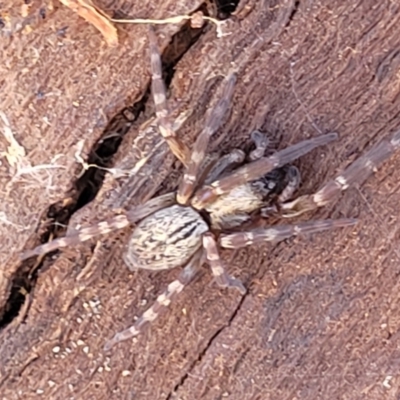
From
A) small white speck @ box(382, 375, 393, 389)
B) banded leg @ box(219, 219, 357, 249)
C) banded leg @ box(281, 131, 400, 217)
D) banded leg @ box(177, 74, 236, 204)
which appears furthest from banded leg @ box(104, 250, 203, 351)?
small white speck @ box(382, 375, 393, 389)

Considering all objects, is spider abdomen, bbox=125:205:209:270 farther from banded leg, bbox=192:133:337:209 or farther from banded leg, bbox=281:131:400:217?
banded leg, bbox=281:131:400:217

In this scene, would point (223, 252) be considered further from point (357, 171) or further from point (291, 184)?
point (357, 171)

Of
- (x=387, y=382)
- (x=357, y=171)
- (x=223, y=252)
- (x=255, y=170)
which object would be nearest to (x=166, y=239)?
(x=223, y=252)

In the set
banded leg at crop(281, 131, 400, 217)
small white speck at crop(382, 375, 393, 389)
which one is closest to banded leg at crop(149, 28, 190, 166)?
banded leg at crop(281, 131, 400, 217)

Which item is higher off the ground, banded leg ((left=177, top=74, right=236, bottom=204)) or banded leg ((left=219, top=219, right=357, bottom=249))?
banded leg ((left=177, top=74, right=236, bottom=204))

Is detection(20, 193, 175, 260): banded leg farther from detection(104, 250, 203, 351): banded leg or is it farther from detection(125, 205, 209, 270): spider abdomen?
detection(104, 250, 203, 351): banded leg

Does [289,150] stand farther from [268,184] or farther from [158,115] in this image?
[158,115]

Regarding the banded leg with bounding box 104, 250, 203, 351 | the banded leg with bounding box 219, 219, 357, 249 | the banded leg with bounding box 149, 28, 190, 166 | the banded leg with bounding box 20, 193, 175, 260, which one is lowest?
the banded leg with bounding box 219, 219, 357, 249
